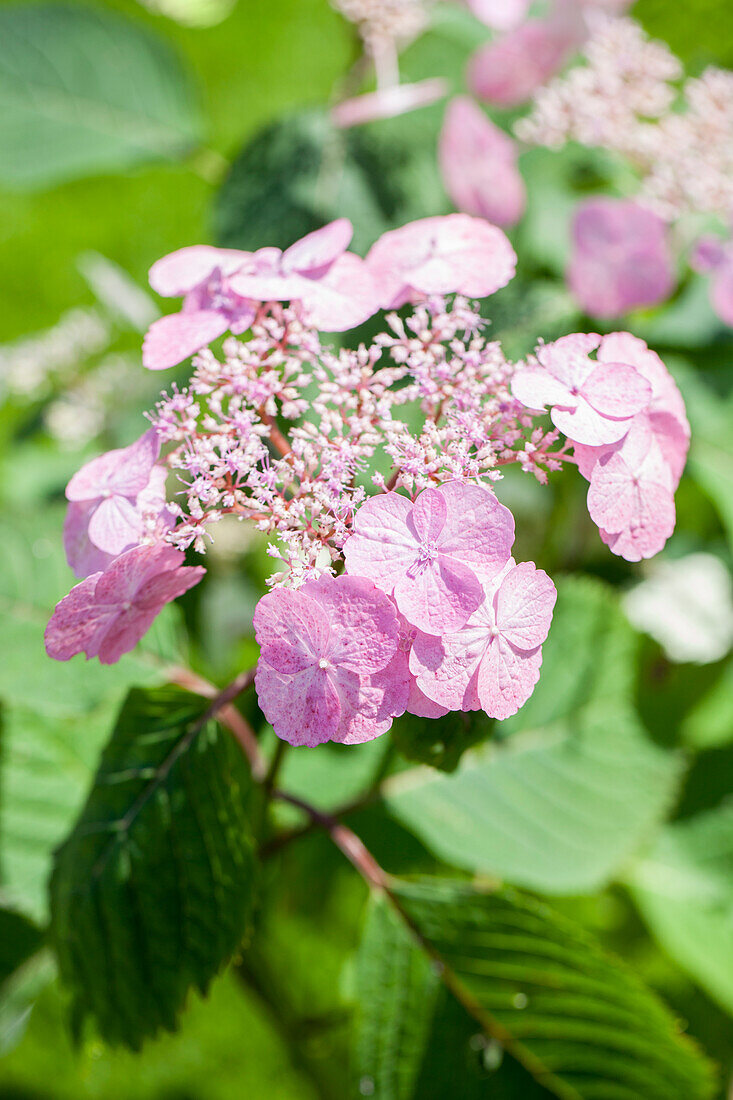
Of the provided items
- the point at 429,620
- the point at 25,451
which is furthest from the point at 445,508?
the point at 25,451

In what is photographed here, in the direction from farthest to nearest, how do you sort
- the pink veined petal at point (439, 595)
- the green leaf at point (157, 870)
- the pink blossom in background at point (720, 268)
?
the pink blossom in background at point (720, 268), the green leaf at point (157, 870), the pink veined petal at point (439, 595)

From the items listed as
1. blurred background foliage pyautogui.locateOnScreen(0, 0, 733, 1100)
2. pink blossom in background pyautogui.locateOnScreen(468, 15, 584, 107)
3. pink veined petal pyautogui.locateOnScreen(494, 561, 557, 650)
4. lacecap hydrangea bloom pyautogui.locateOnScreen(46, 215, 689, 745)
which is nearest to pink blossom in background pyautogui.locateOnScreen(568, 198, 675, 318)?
blurred background foliage pyautogui.locateOnScreen(0, 0, 733, 1100)

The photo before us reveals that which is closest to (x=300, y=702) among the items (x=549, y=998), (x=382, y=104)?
(x=549, y=998)

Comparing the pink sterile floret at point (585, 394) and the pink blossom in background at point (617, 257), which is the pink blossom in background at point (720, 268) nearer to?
the pink blossom in background at point (617, 257)

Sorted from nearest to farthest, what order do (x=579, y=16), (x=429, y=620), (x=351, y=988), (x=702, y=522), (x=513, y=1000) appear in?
(x=429, y=620) < (x=513, y=1000) < (x=351, y=988) < (x=579, y=16) < (x=702, y=522)

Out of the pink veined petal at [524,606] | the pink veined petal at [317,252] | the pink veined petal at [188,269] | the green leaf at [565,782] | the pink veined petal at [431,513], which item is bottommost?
the green leaf at [565,782]

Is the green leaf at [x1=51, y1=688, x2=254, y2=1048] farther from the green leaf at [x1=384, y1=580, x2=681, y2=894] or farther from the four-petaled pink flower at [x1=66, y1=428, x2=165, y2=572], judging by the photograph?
the green leaf at [x1=384, y1=580, x2=681, y2=894]

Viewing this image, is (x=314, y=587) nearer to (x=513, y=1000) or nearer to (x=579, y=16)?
(x=513, y=1000)

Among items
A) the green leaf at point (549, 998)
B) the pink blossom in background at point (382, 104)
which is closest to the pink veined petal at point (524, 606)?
the green leaf at point (549, 998)

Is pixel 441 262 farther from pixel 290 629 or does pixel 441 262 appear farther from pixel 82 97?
pixel 82 97
